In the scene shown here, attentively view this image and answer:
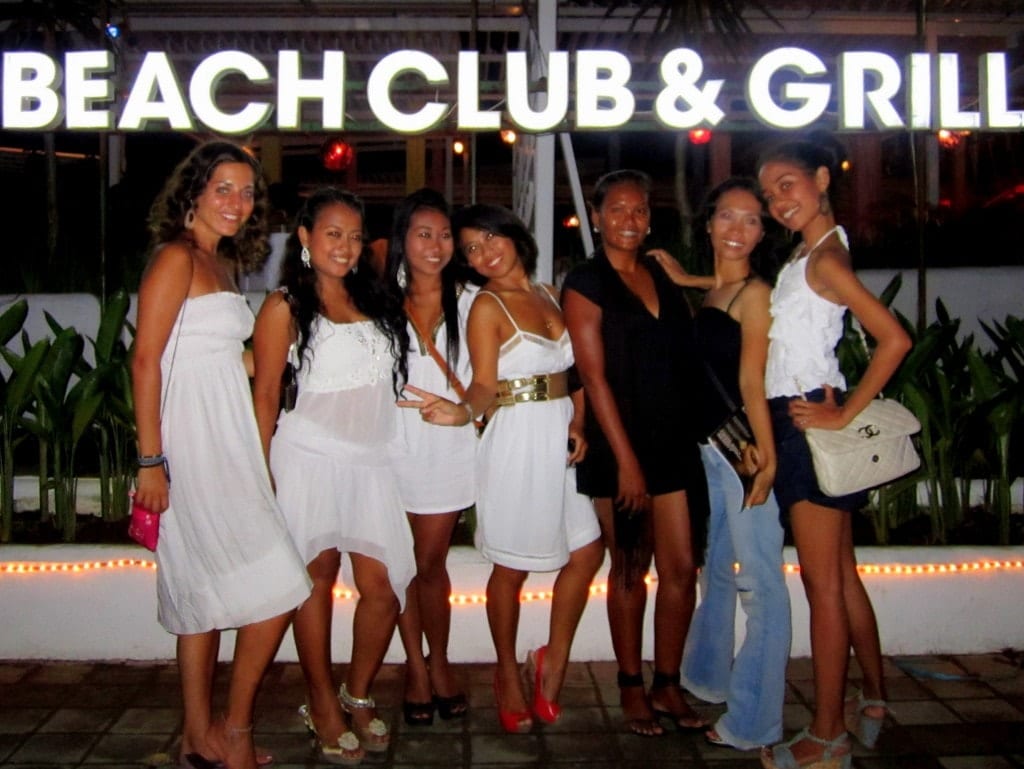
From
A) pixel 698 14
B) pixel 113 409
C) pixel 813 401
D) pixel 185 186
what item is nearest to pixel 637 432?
pixel 813 401

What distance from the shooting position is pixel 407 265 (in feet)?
11.4

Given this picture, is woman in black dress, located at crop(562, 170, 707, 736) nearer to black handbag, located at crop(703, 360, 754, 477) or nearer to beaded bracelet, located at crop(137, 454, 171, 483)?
black handbag, located at crop(703, 360, 754, 477)

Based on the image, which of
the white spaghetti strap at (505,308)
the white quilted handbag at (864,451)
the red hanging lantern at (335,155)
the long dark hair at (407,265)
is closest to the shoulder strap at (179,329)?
the long dark hair at (407,265)

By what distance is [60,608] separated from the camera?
13.4ft

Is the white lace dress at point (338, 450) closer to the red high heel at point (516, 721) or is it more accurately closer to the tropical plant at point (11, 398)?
the red high heel at point (516, 721)

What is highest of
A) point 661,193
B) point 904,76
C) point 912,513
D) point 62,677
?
point 661,193

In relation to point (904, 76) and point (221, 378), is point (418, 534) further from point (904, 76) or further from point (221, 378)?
point (904, 76)

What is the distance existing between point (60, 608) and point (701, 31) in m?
6.28

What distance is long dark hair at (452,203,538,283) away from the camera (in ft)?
11.4

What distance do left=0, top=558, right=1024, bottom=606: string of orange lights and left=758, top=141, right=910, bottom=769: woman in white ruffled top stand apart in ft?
3.34

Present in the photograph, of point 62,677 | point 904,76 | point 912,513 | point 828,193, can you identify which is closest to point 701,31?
point 904,76

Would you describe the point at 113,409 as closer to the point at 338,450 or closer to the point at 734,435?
the point at 338,450

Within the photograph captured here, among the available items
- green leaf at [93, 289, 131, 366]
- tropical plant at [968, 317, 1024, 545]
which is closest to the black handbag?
tropical plant at [968, 317, 1024, 545]

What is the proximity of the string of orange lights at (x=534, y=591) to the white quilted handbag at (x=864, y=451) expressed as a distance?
115cm
